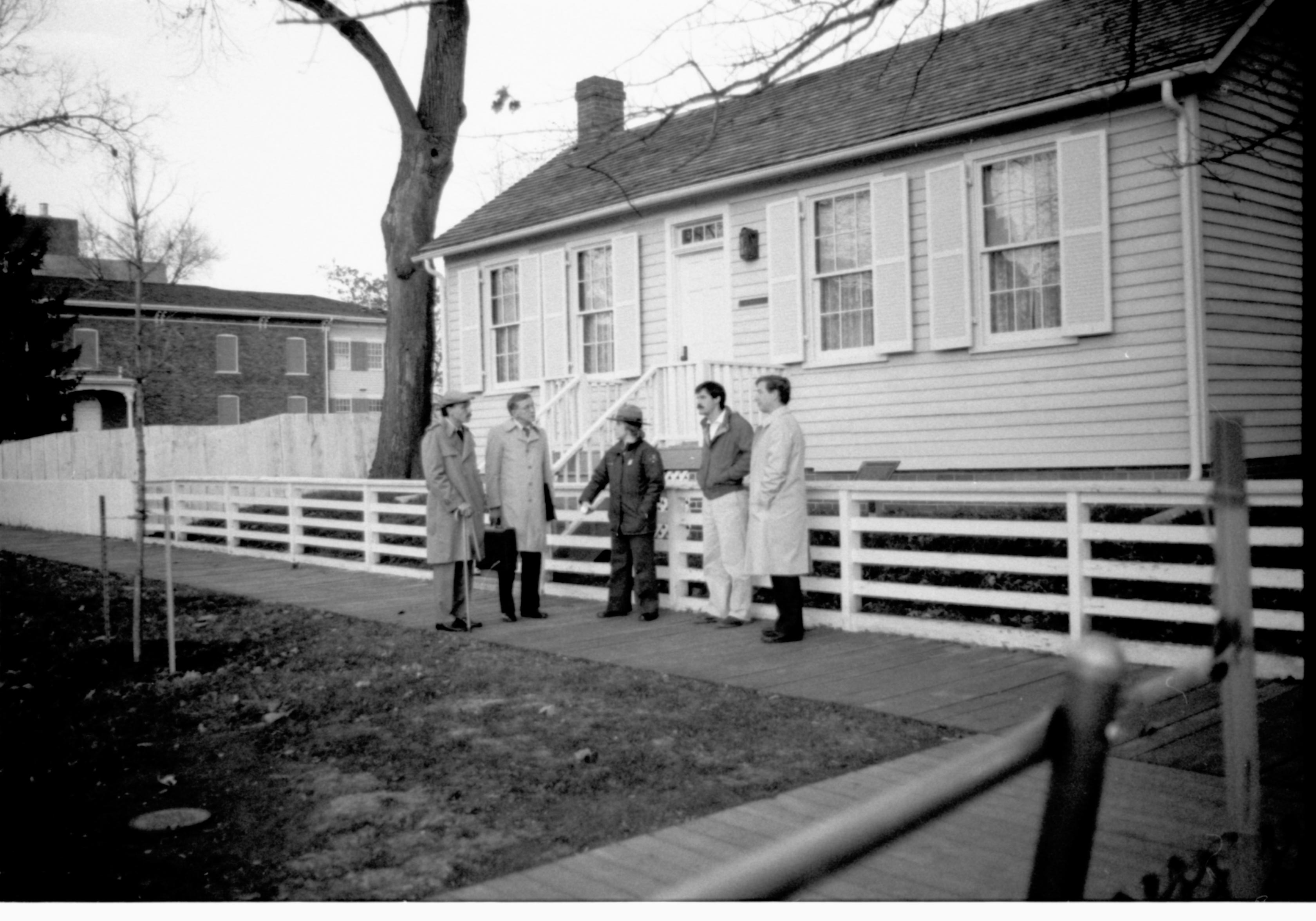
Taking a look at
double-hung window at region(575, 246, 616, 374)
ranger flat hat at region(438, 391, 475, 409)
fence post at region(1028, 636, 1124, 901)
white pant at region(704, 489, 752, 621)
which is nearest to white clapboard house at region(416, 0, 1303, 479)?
double-hung window at region(575, 246, 616, 374)

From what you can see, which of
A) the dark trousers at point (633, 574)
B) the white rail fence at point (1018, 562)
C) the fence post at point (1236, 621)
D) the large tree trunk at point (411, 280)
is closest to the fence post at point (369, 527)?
the white rail fence at point (1018, 562)

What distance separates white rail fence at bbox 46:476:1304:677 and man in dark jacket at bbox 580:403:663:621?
1.61 ft

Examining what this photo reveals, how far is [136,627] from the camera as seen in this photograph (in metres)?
8.23

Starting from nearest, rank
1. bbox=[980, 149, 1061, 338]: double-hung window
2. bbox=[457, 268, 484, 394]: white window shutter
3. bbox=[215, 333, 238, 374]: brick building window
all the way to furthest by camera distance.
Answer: bbox=[980, 149, 1061, 338]: double-hung window < bbox=[457, 268, 484, 394]: white window shutter < bbox=[215, 333, 238, 374]: brick building window

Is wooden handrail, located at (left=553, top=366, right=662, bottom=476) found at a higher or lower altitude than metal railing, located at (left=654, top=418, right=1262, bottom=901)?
higher

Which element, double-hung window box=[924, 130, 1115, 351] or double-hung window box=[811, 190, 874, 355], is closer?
double-hung window box=[924, 130, 1115, 351]

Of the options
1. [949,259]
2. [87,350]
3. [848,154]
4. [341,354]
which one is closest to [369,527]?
[87,350]

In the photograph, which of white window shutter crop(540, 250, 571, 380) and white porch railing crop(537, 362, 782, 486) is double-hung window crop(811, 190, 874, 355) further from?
white window shutter crop(540, 250, 571, 380)

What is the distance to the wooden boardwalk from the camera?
3588mm

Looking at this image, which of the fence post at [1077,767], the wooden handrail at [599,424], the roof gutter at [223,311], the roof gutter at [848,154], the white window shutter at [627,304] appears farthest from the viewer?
the white window shutter at [627,304]

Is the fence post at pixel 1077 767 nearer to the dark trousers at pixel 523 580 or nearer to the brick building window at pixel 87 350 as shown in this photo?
the brick building window at pixel 87 350

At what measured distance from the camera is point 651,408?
14.1m

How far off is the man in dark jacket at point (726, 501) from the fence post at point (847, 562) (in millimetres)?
682

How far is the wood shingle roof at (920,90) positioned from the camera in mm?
10461
